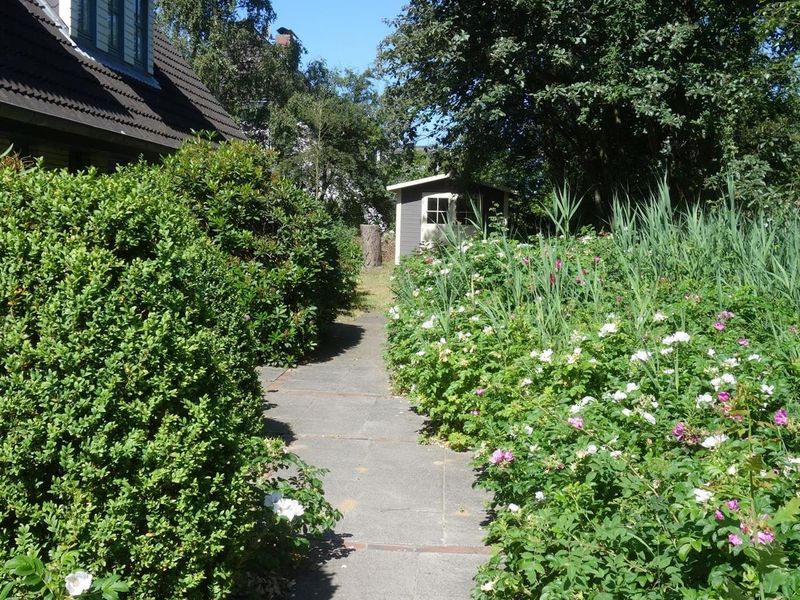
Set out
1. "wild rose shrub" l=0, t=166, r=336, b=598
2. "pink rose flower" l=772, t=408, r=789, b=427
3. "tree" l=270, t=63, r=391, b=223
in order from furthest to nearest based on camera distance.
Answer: "tree" l=270, t=63, r=391, b=223 → "pink rose flower" l=772, t=408, r=789, b=427 → "wild rose shrub" l=0, t=166, r=336, b=598

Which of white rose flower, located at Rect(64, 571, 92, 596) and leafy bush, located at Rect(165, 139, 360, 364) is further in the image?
leafy bush, located at Rect(165, 139, 360, 364)

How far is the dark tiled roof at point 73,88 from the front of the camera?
7.80 meters

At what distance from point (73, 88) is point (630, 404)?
25.8 ft

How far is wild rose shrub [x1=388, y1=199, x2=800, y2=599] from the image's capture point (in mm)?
2439

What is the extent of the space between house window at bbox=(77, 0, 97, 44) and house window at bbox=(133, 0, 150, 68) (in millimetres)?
1309

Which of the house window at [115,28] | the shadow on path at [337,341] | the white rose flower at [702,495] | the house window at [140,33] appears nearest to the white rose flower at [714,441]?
the white rose flower at [702,495]

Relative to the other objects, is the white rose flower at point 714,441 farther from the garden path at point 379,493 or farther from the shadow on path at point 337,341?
the shadow on path at point 337,341

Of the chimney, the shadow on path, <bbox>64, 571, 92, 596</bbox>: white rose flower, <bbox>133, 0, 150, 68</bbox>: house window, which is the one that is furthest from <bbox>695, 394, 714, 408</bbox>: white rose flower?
the chimney

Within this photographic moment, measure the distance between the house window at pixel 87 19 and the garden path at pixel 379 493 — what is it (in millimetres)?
5912

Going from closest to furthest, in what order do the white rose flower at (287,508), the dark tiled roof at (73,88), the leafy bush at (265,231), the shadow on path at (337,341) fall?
1. the white rose flower at (287,508)
2. the dark tiled roof at (73,88)
3. the leafy bush at (265,231)
4. the shadow on path at (337,341)

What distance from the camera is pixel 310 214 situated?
351 inches

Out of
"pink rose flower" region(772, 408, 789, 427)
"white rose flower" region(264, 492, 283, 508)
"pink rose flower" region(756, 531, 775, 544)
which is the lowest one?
"white rose flower" region(264, 492, 283, 508)

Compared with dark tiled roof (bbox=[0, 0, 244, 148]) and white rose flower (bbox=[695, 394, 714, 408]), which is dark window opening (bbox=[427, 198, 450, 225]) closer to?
dark tiled roof (bbox=[0, 0, 244, 148])

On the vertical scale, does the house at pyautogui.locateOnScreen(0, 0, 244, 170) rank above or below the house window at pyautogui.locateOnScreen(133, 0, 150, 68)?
below
